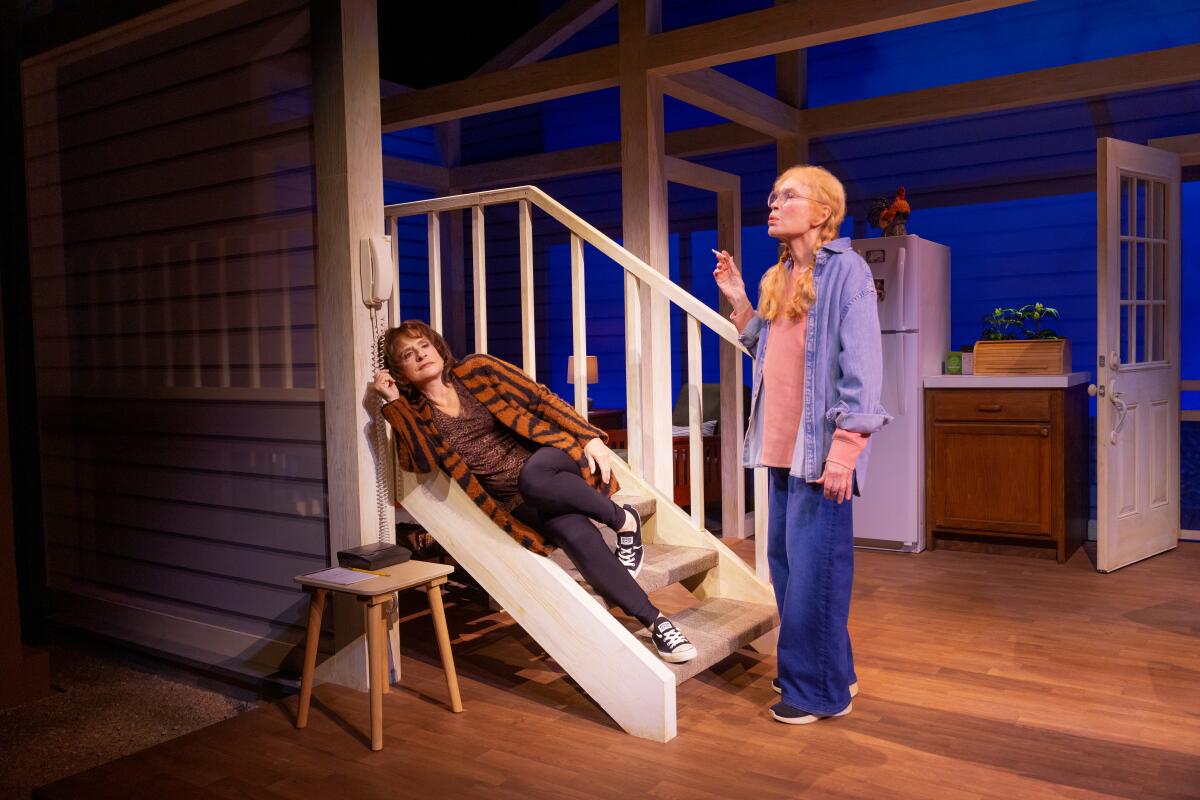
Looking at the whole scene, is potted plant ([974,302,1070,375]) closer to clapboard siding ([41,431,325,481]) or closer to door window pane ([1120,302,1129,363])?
door window pane ([1120,302,1129,363])

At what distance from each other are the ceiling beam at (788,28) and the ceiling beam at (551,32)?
99.6 inches

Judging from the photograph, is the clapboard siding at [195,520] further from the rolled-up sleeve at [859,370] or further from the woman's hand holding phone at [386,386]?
the rolled-up sleeve at [859,370]

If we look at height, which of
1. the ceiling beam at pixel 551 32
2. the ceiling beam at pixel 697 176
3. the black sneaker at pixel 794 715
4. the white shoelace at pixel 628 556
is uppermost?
the ceiling beam at pixel 551 32

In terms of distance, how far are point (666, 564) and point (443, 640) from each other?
0.76 meters

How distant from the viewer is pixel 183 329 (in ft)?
10.7

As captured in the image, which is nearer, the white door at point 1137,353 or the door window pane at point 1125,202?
the white door at point 1137,353

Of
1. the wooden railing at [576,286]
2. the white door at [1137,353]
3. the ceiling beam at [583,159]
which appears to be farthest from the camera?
the ceiling beam at [583,159]

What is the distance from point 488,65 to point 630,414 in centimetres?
434

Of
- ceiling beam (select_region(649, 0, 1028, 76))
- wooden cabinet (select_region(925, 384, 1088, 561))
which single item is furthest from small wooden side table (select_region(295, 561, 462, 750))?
wooden cabinet (select_region(925, 384, 1088, 561))

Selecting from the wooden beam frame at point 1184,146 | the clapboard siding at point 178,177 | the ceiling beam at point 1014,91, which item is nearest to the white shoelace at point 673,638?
the clapboard siding at point 178,177

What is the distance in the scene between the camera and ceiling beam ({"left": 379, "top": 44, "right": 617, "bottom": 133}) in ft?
15.2

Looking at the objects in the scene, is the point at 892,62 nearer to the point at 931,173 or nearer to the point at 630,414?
the point at 931,173

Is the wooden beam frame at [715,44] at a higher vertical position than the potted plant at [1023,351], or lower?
higher

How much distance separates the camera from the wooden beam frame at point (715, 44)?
12.8 feet
